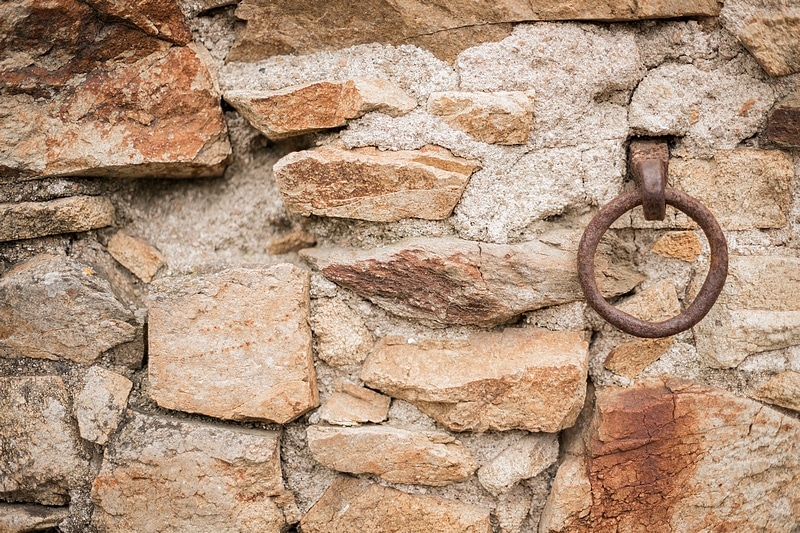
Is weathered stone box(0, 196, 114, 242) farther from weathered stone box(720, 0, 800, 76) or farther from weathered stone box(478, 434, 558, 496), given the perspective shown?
weathered stone box(720, 0, 800, 76)

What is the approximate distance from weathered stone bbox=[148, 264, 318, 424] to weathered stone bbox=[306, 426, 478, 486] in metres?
0.10

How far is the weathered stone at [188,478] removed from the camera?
1.37 metres

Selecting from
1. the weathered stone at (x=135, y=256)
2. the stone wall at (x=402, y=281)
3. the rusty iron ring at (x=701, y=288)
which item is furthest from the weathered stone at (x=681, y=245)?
the weathered stone at (x=135, y=256)

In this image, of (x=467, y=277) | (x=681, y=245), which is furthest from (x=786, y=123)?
(x=467, y=277)

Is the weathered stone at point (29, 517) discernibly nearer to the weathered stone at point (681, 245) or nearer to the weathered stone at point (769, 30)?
the weathered stone at point (681, 245)

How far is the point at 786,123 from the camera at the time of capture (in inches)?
Result: 48.6

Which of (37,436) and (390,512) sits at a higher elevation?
(37,436)

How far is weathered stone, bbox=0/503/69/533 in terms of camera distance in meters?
1.42

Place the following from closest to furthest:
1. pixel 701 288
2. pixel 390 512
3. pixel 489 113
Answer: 1. pixel 701 288
2. pixel 489 113
3. pixel 390 512

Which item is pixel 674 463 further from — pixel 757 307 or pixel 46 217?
pixel 46 217

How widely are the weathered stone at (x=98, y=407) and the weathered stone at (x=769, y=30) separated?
58.5 inches

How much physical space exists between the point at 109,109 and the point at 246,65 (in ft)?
1.00

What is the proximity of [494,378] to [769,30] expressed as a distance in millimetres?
851

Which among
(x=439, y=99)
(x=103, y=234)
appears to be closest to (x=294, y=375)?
(x=103, y=234)
